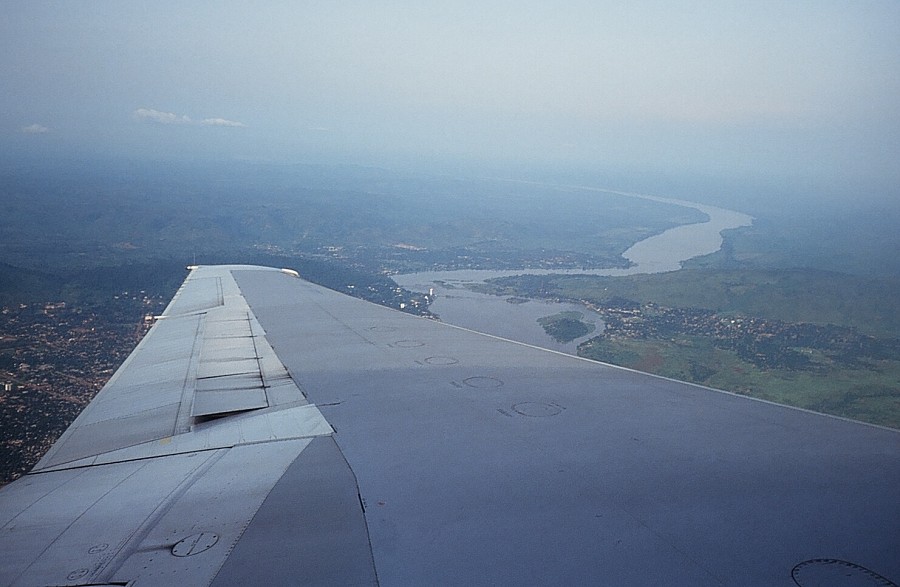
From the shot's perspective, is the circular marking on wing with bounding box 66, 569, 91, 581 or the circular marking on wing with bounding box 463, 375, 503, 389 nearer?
the circular marking on wing with bounding box 66, 569, 91, 581

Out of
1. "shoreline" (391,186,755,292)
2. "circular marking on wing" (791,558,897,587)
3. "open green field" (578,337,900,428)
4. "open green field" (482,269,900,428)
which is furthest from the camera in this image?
"shoreline" (391,186,755,292)

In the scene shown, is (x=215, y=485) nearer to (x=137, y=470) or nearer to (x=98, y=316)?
(x=137, y=470)

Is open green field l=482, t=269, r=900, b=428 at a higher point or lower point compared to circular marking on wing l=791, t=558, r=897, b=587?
lower

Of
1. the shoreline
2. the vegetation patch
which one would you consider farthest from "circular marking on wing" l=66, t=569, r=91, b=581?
the shoreline

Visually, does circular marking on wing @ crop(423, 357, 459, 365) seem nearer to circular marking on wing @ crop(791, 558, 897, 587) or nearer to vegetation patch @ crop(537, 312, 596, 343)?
circular marking on wing @ crop(791, 558, 897, 587)

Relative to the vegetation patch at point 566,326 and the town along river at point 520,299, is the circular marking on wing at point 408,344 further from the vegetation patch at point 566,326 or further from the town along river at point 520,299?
the vegetation patch at point 566,326

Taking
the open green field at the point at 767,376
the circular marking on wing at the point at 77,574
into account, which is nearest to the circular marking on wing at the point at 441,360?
the circular marking on wing at the point at 77,574

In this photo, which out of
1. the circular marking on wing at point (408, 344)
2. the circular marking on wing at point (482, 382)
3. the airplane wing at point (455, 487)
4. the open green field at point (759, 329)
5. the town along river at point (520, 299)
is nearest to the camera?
the airplane wing at point (455, 487)

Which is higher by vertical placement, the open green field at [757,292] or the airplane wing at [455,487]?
the airplane wing at [455,487]
